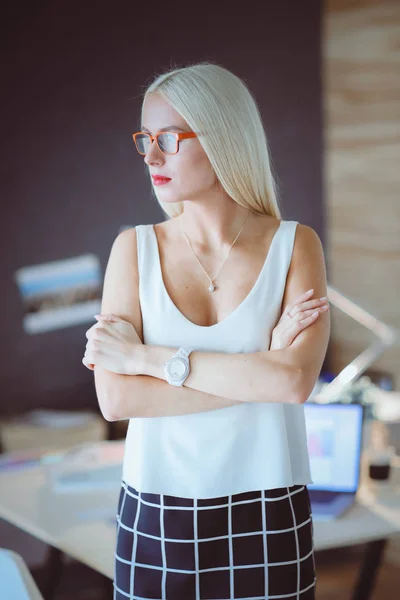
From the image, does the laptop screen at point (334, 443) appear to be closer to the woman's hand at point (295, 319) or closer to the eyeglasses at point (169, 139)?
the woman's hand at point (295, 319)

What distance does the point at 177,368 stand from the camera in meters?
1.64

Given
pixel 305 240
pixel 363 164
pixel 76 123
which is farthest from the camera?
pixel 363 164

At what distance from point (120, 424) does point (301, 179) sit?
1803 millimetres

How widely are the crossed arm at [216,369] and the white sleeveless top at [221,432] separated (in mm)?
26

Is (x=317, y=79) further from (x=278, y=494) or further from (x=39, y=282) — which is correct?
(x=278, y=494)

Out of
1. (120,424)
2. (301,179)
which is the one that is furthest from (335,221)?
(120,424)

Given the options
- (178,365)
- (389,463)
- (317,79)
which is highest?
(317,79)

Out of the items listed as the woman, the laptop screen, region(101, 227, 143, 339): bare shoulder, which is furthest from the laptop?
region(101, 227, 143, 339): bare shoulder

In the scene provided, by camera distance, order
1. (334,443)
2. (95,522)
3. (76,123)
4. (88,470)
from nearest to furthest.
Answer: (95,522) → (334,443) → (88,470) → (76,123)

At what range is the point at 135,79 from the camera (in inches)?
181

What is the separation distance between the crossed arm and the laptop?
956mm

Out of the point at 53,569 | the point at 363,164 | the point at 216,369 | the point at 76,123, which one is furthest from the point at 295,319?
the point at 363,164

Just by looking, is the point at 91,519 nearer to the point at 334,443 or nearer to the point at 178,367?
the point at 334,443

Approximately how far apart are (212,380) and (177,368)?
0.07m
